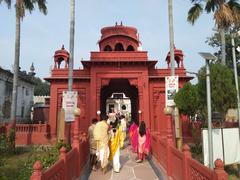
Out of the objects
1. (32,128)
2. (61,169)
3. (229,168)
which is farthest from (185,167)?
(32,128)

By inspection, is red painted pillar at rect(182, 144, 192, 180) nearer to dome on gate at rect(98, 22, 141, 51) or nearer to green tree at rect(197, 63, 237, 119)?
green tree at rect(197, 63, 237, 119)

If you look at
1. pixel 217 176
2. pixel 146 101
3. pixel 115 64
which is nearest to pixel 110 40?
pixel 115 64

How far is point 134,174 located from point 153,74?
12053 millimetres

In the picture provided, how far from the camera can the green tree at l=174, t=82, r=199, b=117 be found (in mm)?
12969

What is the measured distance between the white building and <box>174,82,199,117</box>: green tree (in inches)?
754

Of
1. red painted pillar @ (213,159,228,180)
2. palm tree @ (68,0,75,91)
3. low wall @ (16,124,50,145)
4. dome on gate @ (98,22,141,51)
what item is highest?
dome on gate @ (98,22,141,51)

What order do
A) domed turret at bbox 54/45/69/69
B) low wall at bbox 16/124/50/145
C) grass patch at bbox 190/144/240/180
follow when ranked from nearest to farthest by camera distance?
1. grass patch at bbox 190/144/240/180
2. low wall at bbox 16/124/50/145
3. domed turret at bbox 54/45/69/69

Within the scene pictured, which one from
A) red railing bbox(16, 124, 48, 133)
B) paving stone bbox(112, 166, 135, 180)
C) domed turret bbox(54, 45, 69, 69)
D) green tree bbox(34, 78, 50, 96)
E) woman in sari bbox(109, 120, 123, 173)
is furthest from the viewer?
green tree bbox(34, 78, 50, 96)

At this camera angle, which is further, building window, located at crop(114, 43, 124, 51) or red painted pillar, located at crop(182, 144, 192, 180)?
building window, located at crop(114, 43, 124, 51)

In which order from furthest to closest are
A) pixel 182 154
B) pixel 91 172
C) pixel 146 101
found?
pixel 146 101
pixel 91 172
pixel 182 154

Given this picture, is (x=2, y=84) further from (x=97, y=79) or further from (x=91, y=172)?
(x=91, y=172)

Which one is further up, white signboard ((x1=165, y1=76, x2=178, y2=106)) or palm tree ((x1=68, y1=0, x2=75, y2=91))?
palm tree ((x1=68, y1=0, x2=75, y2=91))

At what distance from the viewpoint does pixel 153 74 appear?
2019 centimetres

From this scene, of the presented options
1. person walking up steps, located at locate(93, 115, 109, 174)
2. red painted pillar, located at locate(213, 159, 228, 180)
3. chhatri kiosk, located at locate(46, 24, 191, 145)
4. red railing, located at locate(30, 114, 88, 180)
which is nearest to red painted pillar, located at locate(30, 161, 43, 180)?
red railing, located at locate(30, 114, 88, 180)
